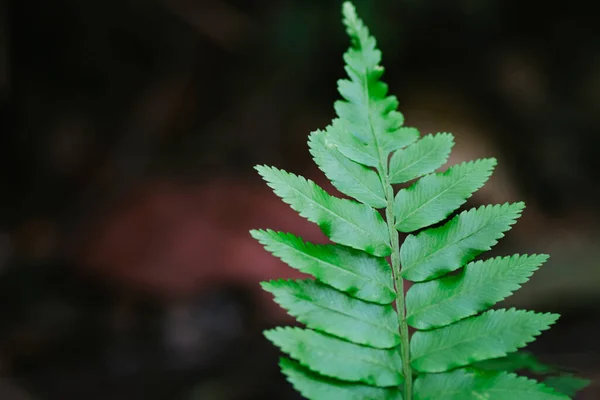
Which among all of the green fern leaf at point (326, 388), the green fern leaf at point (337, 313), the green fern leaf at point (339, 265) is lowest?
the green fern leaf at point (326, 388)

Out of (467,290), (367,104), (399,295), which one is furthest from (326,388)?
(367,104)

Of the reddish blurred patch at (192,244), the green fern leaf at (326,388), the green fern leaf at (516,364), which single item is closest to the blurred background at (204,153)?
the reddish blurred patch at (192,244)

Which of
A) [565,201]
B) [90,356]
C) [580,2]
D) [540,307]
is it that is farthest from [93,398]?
[580,2]

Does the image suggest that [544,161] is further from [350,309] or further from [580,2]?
[350,309]

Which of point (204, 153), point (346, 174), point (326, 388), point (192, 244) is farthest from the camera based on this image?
point (204, 153)

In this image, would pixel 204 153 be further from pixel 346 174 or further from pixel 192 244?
pixel 346 174

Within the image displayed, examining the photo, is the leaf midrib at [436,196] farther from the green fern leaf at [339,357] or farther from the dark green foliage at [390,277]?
the green fern leaf at [339,357]

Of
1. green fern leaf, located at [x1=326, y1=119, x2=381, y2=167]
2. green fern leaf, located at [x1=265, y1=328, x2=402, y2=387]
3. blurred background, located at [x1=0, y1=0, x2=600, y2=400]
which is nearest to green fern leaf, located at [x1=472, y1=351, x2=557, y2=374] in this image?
green fern leaf, located at [x1=265, y1=328, x2=402, y2=387]
